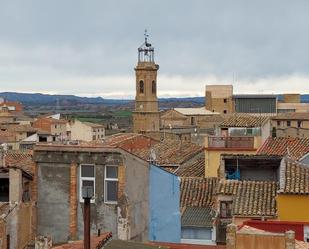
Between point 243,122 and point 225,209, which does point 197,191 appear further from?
point 243,122

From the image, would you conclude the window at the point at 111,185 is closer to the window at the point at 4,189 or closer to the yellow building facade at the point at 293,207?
the window at the point at 4,189

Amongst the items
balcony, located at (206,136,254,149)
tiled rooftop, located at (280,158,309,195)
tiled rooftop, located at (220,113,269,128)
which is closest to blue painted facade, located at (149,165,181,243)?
tiled rooftop, located at (280,158,309,195)

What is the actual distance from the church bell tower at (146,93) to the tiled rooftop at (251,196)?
206 feet

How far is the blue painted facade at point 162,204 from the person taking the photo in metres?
22.7

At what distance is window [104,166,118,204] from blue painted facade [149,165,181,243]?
2.26 meters

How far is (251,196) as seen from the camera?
26.6m

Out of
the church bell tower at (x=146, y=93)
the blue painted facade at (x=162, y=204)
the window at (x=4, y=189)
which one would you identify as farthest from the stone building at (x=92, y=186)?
the church bell tower at (x=146, y=93)

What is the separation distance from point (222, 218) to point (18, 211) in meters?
9.83

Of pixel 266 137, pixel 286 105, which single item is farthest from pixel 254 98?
pixel 266 137

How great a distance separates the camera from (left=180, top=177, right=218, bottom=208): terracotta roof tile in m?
30.3

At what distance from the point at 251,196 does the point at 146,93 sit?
65886 millimetres

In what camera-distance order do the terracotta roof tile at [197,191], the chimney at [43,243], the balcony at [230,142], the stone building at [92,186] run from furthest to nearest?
the balcony at [230,142], the terracotta roof tile at [197,191], the stone building at [92,186], the chimney at [43,243]

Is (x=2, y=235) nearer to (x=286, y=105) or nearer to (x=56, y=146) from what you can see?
(x=56, y=146)

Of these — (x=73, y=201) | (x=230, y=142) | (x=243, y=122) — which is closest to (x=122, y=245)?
(x=73, y=201)
